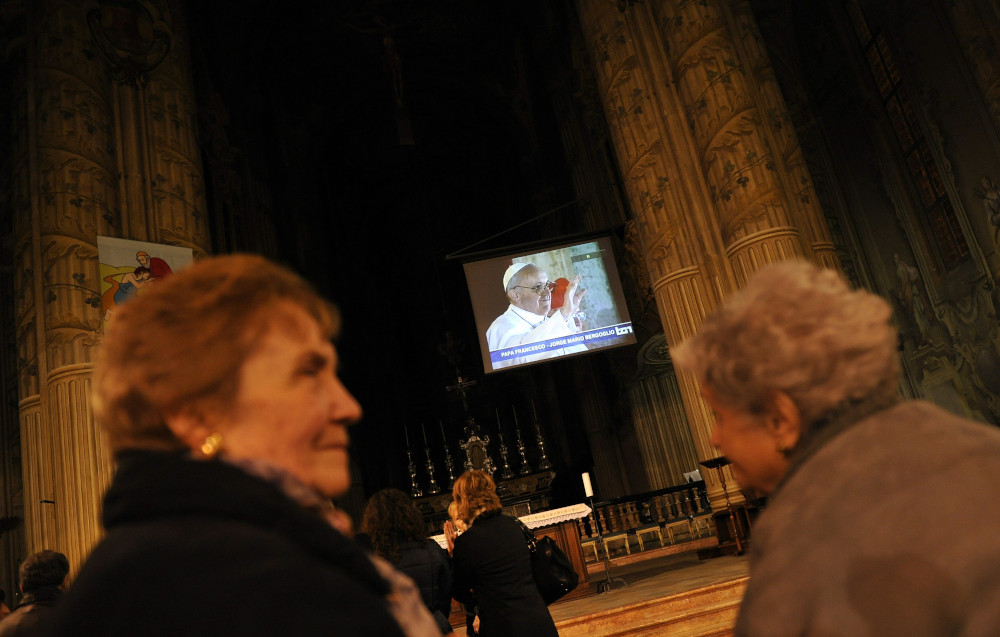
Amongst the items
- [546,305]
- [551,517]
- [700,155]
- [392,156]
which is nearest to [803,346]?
[551,517]

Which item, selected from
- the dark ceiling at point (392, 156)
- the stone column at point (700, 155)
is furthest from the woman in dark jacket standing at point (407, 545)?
the dark ceiling at point (392, 156)

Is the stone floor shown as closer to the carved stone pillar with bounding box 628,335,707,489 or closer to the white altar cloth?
the white altar cloth

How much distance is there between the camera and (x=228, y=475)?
83cm

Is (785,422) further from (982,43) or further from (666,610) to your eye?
(982,43)

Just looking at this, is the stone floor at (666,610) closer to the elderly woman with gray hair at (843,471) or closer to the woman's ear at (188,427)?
the elderly woman with gray hair at (843,471)

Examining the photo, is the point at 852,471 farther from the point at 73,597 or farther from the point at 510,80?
the point at 510,80

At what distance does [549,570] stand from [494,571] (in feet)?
1.73

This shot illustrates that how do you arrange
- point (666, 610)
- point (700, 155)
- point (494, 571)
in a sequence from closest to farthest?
point (494, 571) < point (666, 610) < point (700, 155)

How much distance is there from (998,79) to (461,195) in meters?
19.3

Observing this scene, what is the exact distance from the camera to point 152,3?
9953 mm

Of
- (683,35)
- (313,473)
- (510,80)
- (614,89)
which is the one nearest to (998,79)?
(683,35)

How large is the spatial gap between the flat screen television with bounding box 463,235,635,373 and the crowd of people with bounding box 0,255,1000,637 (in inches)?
338

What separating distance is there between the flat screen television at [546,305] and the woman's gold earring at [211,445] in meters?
8.86

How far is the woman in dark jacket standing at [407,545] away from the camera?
3115 mm
